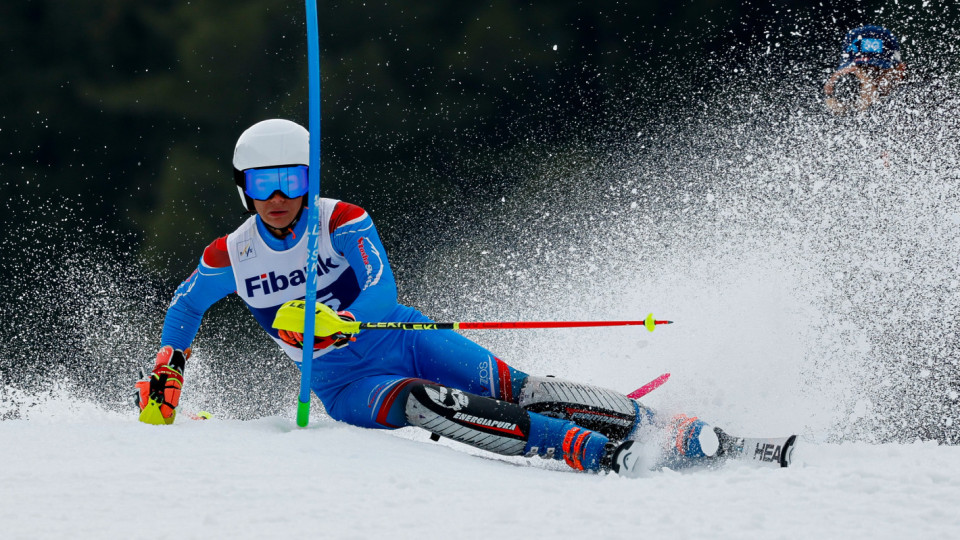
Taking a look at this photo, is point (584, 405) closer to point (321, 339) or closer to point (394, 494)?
point (321, 339)

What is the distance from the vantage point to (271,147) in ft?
8.31

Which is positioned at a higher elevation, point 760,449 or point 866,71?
point 866,71

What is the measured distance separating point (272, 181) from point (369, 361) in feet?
2.15

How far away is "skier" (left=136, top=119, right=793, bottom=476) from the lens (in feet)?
7.68

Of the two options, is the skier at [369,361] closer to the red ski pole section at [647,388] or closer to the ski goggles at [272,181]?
the ski goggles at [272,181]

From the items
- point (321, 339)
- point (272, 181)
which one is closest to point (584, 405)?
point (321, 339)

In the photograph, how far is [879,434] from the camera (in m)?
3.88

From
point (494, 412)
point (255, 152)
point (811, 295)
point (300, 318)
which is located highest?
point (255, 152)

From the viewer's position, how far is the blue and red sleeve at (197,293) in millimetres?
2754

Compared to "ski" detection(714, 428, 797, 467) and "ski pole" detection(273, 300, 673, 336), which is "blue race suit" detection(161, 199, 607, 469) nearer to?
"ski pole" detection(273, 300, 673, 336)

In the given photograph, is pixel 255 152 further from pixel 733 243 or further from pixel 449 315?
pixel 449 315

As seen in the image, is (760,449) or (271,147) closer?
(760,449)

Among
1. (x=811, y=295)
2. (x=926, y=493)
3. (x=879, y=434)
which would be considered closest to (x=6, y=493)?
(x=926, y=493)

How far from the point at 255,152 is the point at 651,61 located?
4.20 m
